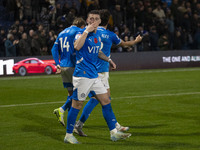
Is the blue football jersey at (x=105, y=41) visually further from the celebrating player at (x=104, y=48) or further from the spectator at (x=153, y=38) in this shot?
Answer: the spectator at (x=153, y=38)

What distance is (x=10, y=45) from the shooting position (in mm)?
23609

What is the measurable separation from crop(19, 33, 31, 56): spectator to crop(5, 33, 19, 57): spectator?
0.28m

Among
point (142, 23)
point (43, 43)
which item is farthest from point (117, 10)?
point (43, 43)

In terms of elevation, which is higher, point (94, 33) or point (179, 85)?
point (94, 33)

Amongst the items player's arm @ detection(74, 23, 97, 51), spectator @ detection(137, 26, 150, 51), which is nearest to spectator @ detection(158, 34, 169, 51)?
spectator @ detection(137, 26, 150, 51)

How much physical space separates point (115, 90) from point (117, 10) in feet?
38.2

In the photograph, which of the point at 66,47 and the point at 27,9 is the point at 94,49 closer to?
the point at 66,47

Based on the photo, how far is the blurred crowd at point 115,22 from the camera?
24312 millimetres

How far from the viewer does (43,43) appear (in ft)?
80.7

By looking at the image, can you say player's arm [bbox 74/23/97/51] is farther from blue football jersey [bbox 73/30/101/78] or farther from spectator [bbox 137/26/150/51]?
spectator [bbox 137/26/150/51]

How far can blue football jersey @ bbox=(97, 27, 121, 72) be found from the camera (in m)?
8.86

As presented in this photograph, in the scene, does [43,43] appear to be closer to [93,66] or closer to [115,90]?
[115,90]

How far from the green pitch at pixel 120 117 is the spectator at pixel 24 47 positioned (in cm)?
552

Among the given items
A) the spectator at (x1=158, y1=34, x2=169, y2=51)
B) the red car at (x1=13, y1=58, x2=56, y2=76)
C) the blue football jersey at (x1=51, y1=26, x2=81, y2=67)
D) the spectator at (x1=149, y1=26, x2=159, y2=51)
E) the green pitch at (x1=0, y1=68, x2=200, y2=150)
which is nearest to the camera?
the green pitch at (x1=0, y1=68, x2=200, y2=150)
